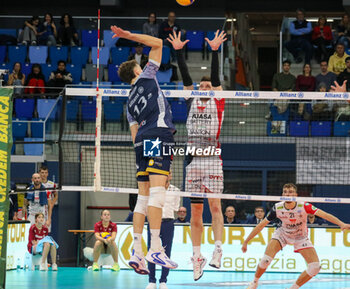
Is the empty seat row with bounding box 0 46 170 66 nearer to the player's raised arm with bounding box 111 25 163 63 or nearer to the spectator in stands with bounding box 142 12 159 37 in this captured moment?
the spectator in stands with bounding box 142 12 159 37

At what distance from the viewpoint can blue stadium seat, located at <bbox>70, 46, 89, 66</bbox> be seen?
78.1ft

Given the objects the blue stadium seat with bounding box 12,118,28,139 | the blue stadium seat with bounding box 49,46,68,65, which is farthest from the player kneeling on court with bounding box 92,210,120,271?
the blue stadium seat with bounding box 49,46,68,65

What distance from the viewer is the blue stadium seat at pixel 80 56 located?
78.1 feet

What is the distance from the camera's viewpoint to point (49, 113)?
20.7 m

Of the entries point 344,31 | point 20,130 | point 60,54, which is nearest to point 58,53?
point 60,54

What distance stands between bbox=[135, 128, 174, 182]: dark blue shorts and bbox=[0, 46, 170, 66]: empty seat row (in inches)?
579

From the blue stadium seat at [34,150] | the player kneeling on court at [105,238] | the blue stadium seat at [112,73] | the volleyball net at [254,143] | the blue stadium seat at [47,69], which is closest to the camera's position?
the player kneeling on court at [105,238]

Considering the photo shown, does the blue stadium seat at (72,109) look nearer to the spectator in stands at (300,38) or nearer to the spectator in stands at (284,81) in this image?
the spectator in stands at (284,81)

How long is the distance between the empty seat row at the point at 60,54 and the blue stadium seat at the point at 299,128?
20.5ft

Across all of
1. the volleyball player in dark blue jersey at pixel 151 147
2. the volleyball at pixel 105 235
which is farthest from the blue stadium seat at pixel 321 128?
the volleyball player in dark blue jersey at pixel 151 147

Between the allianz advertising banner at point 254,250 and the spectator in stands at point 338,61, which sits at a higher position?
the spectator in stands at point 338,61

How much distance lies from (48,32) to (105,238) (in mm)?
9281

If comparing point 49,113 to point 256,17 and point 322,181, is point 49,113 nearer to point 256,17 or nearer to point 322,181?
point 322,181

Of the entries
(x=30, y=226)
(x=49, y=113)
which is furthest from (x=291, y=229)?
(x=49, y=113)
